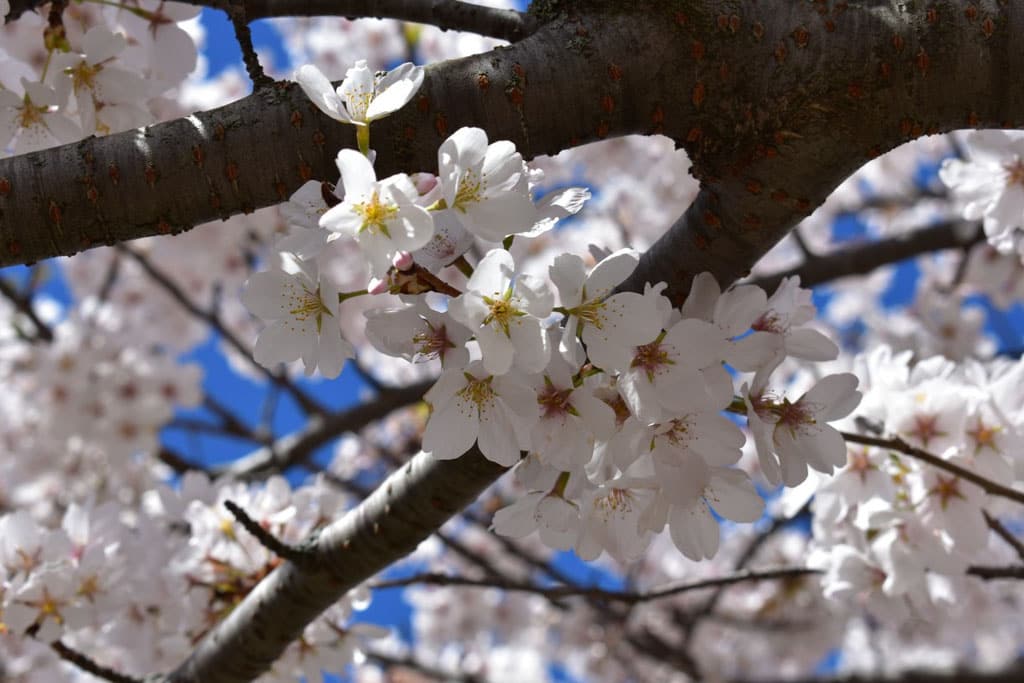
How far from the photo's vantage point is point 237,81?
280 inches

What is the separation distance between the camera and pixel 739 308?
1231mm

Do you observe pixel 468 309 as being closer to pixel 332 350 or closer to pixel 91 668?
pixel 332 350

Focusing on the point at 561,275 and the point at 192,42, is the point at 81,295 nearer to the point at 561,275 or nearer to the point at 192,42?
the point at 192,42

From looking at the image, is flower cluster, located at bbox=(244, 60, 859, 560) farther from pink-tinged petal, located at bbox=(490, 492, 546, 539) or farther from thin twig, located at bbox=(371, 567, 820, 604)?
thin twig, located at bbox=(371, 567, 820, 604)

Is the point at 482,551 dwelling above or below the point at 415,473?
below

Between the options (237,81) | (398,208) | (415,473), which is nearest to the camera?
(398,208)

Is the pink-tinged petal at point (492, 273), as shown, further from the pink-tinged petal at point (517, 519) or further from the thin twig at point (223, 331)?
the thin twig at point (223, 331)

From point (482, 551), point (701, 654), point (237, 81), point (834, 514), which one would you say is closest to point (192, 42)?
point (834, 514)

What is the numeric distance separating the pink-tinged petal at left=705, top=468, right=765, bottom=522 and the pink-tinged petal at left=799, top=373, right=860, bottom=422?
0.14 metres

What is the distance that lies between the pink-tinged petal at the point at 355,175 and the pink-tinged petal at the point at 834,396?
2.27ft

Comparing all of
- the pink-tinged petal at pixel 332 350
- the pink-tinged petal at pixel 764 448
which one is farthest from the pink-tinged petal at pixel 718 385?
the pink-tinged petal at pixel 332 350

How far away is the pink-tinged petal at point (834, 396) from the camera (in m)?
1.33

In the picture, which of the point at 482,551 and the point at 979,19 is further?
the point at 482,551

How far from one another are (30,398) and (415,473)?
159 inches
